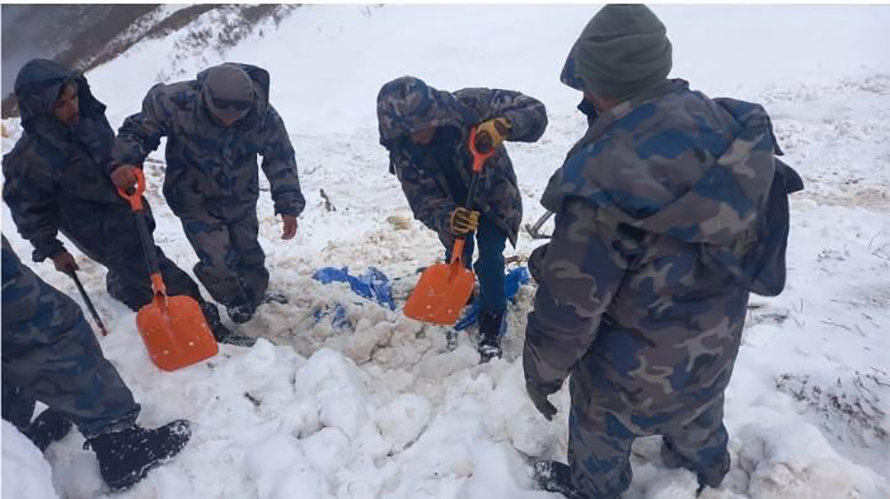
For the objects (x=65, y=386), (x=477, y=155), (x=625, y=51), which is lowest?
(x=65, y=386)

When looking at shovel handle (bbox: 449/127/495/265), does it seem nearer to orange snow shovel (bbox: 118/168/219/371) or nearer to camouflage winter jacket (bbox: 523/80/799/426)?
camouflage winter jacket (bbox: 523/80/799/426)

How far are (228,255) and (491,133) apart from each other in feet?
6.14

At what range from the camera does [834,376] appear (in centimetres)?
281

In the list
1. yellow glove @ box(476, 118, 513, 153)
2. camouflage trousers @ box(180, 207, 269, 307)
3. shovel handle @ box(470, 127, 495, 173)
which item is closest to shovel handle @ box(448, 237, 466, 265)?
shovel handle @ box(470, 127, 495, 173)

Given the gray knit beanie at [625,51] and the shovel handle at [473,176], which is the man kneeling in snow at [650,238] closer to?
the gray knit beanie at [625,51]

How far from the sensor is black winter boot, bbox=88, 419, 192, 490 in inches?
95.7

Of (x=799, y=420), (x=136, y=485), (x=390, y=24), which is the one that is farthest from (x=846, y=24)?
(x=136, y=485)

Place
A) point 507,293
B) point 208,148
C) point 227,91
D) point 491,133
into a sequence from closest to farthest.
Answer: point 491,133 → point 227,91 → point 208,148 → point 507,293

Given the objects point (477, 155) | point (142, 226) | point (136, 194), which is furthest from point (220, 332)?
point (477, 155)

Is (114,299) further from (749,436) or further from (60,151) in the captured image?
(749,436)

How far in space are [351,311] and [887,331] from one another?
121 inches

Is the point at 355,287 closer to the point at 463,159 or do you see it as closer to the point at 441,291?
the point at 441,291

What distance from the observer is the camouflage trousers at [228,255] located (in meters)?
3.58

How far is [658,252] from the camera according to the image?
1.62 meters
